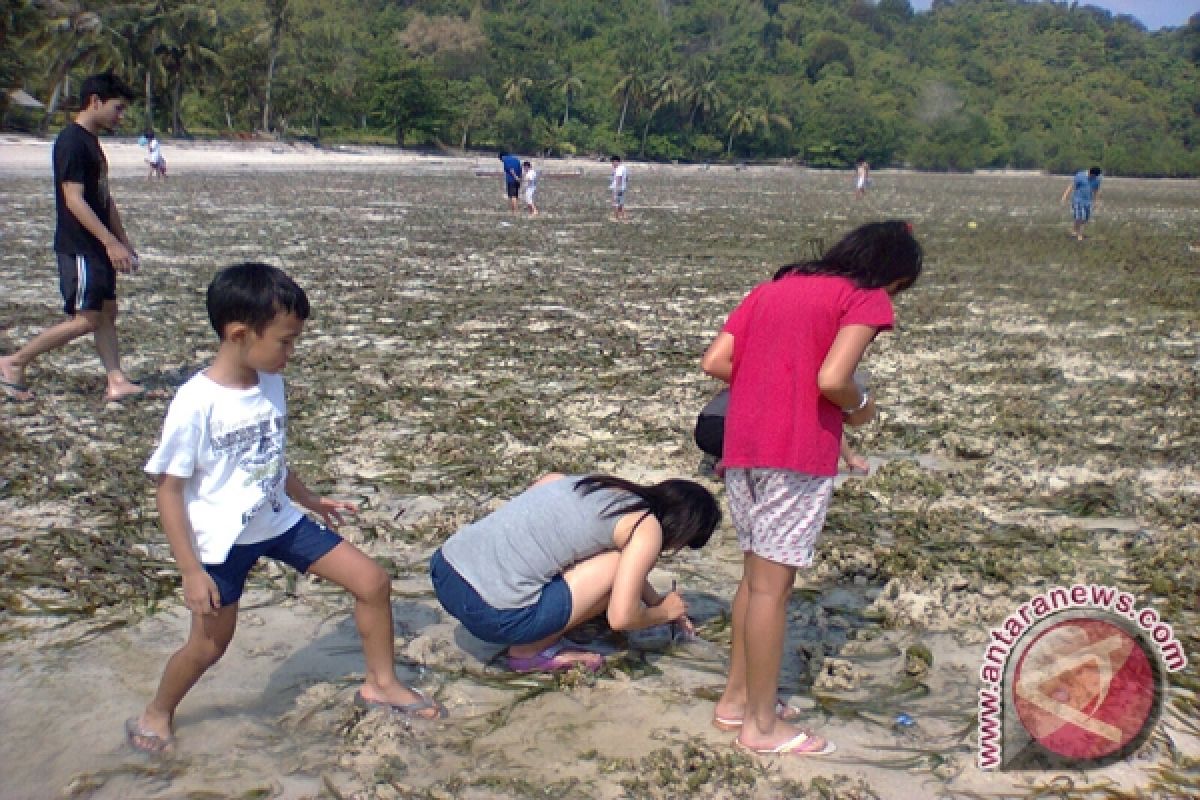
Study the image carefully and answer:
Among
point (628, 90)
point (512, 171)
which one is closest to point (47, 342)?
point (512, 171)

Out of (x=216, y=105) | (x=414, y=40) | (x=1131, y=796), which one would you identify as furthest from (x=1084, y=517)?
(x=414, y=40)

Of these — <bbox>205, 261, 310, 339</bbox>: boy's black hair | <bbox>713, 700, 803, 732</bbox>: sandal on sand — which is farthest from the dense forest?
<bbox>713, 700, 803, 732</bbox>: sandal on sand

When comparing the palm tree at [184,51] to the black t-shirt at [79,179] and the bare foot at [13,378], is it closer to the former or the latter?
the bare foot at [13,378]

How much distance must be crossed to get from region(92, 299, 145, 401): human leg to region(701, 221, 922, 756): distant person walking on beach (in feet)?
→ 15.5

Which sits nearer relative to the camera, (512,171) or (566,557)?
(566,557)

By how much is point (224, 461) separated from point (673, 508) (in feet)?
4.57

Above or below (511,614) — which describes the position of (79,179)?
above

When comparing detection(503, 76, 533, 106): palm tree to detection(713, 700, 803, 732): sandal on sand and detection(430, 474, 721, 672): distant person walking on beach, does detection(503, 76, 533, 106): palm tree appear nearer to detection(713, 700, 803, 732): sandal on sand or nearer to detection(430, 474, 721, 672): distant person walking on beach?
detection(430, 474, 721, 672): distant person walking on beach

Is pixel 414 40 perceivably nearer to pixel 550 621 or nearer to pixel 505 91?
pixel 505 91

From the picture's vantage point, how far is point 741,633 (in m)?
3.04

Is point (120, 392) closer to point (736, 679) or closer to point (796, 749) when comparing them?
point (736, 679)

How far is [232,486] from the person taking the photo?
2.73 m

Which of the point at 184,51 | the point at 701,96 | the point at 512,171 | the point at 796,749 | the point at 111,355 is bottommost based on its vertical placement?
the point at 796,749

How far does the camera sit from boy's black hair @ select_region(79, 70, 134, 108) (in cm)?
564
